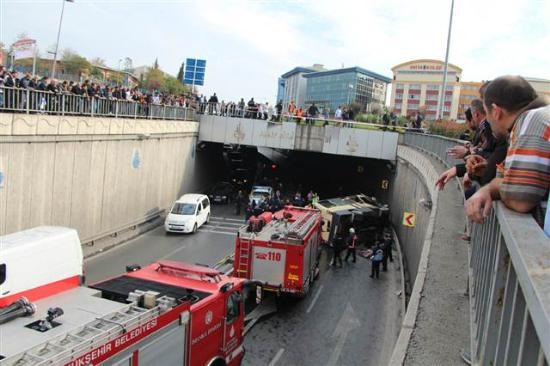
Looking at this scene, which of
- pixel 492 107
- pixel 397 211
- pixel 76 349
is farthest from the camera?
pixel 397 211

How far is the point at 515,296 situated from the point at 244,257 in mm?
13790

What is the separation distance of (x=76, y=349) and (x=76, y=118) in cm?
1582

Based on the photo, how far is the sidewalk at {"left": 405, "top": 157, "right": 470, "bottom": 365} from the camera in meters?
5.56

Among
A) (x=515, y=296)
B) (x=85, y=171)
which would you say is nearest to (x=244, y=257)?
(x=85, y=171)

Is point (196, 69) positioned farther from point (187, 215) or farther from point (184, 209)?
point (187, 215)

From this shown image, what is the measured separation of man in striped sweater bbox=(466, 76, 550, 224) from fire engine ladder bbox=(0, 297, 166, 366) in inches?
197

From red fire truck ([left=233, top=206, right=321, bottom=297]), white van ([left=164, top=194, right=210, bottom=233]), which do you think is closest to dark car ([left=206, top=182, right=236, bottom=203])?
white van ([left=164, top=194, right=210, bottom=233])

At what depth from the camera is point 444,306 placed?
22.0 ft

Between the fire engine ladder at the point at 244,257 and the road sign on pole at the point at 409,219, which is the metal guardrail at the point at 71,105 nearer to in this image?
the fire engine ladder at the point at 244,257

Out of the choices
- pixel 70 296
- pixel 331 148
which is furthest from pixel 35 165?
pixel 331 148

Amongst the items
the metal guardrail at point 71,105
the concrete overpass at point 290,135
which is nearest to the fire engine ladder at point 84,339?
the metal guardrail at point 71,105

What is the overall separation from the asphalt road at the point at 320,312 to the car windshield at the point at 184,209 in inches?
60.7

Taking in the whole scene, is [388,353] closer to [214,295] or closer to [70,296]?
[214,295]

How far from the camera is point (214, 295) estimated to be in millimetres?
9391
